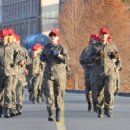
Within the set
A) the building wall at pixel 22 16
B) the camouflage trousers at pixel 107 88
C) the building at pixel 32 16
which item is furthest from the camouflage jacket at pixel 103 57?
the building wall at pixel 22 16

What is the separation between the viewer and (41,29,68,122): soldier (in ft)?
59.9

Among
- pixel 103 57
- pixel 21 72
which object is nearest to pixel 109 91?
pixel 103 57

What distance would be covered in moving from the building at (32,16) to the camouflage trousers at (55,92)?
82672 millimetres

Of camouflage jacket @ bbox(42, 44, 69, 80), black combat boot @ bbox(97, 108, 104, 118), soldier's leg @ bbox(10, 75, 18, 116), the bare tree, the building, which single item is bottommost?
black combat boot @ bbox(97, 108, 104, 118)

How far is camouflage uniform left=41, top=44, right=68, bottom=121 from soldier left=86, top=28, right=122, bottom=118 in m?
1.42

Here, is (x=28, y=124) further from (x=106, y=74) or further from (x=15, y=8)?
(x=15, y=8)

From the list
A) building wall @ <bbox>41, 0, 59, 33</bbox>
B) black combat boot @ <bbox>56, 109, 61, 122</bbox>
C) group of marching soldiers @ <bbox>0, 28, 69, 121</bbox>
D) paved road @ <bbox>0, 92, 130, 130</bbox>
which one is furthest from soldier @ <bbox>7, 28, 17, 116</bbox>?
building wall @ <bbox>41, 0, 59, 33</bbox>

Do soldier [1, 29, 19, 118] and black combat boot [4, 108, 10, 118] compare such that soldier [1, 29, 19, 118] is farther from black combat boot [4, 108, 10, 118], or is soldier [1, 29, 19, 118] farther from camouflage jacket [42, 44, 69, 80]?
camouflage jacket [42, 44, 69, 80]

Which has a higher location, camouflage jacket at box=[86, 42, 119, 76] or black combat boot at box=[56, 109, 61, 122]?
camouflage jacket at box=[86, 42, 119, 76]

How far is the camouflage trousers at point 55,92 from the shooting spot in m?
18.3

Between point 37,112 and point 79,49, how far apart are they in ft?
152

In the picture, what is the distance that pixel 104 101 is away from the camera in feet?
64.7

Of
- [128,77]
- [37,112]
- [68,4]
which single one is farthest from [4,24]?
[37,112]

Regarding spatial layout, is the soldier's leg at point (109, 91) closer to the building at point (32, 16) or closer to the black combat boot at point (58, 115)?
the black combat boot at point (58, 115)
